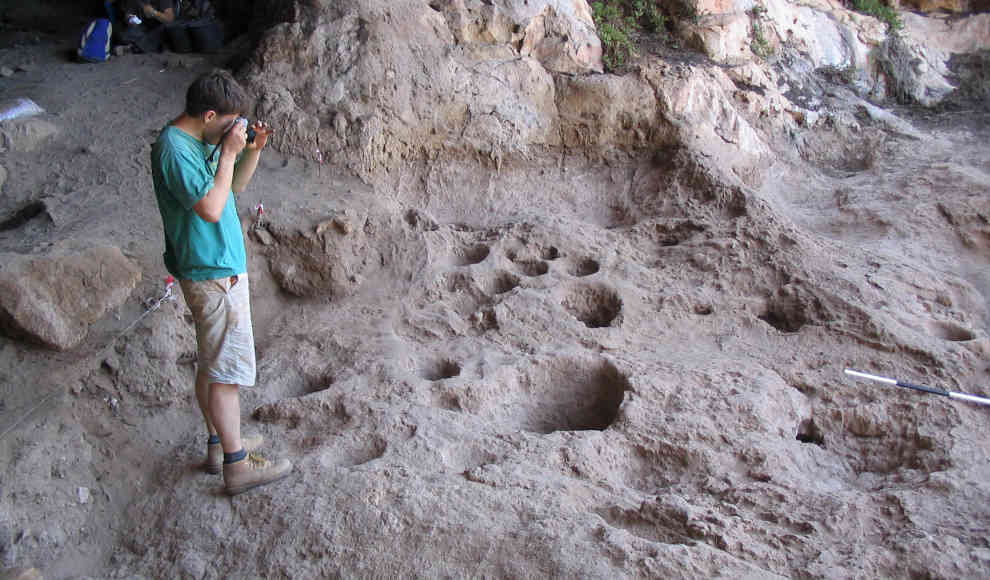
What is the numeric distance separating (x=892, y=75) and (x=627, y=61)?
3482mm

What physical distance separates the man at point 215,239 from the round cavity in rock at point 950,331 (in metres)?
3.34

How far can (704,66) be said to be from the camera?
548 cm

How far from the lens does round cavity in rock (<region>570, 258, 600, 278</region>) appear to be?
13.5ft

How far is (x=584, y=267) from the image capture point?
4.16m

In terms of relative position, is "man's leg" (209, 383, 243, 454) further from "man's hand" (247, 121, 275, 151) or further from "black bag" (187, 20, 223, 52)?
"black bag" (187, 20, 223, 52)

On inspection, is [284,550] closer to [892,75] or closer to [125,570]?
[125,570]

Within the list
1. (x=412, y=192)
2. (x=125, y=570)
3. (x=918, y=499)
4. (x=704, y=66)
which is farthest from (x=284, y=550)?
(x=704, y=66)

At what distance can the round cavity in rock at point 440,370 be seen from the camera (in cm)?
331

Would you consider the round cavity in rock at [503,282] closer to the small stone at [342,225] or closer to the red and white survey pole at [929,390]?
the small stone at [342,225]

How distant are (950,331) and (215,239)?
364 centimetres

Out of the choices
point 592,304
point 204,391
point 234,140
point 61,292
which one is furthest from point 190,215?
point 592,304

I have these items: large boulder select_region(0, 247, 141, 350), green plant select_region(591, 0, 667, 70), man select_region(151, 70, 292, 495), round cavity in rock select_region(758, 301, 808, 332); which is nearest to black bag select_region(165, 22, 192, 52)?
large boulder select_region(0, 247, 141, 350)

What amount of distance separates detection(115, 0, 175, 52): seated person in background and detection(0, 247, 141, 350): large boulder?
108 inches

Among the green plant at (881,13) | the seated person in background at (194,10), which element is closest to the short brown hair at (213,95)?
the seated person in background at (194,10)
